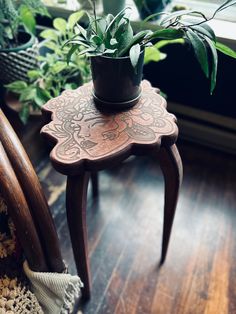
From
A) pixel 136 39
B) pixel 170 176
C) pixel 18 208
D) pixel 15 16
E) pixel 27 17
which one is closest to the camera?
pixel 18 208

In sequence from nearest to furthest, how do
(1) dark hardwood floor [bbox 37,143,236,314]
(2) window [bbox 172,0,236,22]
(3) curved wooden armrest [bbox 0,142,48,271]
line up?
(3) curved wooden armrest [bbox 0,142,48,271]
(1) dark hardwood floor [bbox 37,143,236,314]
(2) window [bbox 172,0,236,22]

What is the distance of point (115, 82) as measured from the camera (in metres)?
0.79

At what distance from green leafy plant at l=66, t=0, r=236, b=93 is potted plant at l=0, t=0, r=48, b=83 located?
0.46 metres

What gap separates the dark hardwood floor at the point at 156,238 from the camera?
1.08 meters

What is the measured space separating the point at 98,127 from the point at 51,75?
48cm

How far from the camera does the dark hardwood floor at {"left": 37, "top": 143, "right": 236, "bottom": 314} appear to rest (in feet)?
3.55

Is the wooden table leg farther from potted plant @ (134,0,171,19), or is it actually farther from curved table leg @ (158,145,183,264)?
potted plant @ (134,0,171,19)

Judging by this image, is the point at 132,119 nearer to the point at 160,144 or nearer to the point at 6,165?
the point at 160,144

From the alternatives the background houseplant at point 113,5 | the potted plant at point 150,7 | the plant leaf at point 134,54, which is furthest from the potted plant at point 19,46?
the plant leaf at point 134,54

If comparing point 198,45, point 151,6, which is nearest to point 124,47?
point 198,45

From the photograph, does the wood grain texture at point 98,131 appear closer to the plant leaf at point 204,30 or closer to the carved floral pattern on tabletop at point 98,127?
the carved floral pattern on tabletop at point 98,127

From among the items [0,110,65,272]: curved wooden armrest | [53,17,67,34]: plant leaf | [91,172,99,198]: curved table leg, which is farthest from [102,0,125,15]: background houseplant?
[0,110,65,272]: curved wooden armrest

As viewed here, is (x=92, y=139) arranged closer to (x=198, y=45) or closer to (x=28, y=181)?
(x=28, y=181)

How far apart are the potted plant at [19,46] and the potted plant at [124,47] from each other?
46cm
